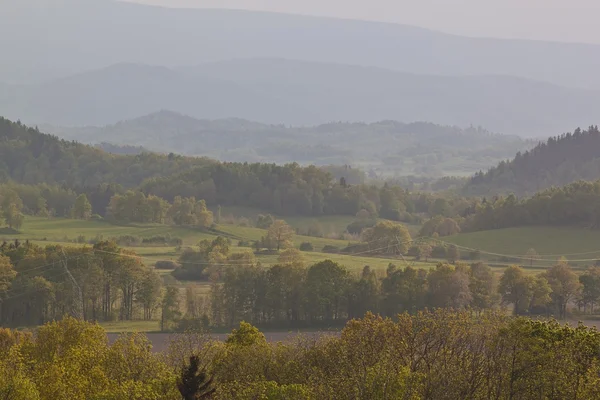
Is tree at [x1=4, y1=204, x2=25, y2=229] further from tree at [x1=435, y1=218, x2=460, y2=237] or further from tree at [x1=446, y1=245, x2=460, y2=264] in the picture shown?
tree at [x1=435, y1=218, x2=460, y2=237]

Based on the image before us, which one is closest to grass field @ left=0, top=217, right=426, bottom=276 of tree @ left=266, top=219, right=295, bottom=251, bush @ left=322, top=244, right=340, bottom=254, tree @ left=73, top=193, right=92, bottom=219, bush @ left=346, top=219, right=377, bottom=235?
bush @ left=322, top=244, right=340, bottom=254

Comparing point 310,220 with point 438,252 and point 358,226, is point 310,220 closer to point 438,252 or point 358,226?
point 358,226

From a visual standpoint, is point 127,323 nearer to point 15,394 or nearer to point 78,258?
point 78,258

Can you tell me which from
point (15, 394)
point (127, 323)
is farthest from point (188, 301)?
point (15, 394)

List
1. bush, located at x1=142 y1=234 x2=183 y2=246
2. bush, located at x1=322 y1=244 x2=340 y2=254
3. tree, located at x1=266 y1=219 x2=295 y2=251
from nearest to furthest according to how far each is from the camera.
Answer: tree, located at x1=266 y1=219 x2=295 y2=251 < bush, located at x1=322 y1=244 x2=340 y2=254 < bush, located at x1=142 y1=234 x2=183 y2=246

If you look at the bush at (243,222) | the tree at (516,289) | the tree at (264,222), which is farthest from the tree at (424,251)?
the bush at (243,222)

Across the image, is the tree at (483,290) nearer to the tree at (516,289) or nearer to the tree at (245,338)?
the tree at (516,289)
